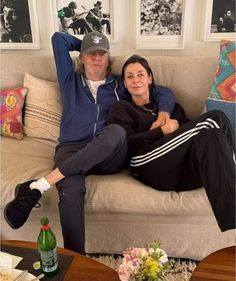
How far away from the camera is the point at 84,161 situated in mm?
1525

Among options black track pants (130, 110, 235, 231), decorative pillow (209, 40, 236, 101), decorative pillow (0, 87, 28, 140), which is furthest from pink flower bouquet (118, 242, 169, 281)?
decorative pillow (0, 87, 28, 140)

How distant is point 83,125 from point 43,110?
1.07 ft

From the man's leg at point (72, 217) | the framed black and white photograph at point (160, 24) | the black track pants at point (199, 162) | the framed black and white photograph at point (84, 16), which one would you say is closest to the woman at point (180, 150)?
the black track pants at point (199, 162)

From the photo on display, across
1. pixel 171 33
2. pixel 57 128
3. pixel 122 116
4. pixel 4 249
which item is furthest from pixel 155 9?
pixel 4 249

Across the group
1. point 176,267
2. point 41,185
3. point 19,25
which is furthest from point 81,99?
point 176,267

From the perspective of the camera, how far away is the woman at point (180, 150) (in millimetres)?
1411

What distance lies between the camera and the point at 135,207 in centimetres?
155

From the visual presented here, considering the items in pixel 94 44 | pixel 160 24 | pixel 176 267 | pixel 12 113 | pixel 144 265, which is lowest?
pixel 176 267

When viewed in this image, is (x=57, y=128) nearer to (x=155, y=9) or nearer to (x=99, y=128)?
(x=99, y=128)

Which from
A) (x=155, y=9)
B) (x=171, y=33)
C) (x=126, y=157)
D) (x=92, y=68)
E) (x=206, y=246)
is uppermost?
(x=155, y=9)

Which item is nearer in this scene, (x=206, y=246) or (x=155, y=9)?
(x=206, y=246)

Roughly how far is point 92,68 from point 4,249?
1.22m

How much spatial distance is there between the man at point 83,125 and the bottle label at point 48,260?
0.41m

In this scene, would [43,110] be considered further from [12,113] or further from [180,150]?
[180,150]
